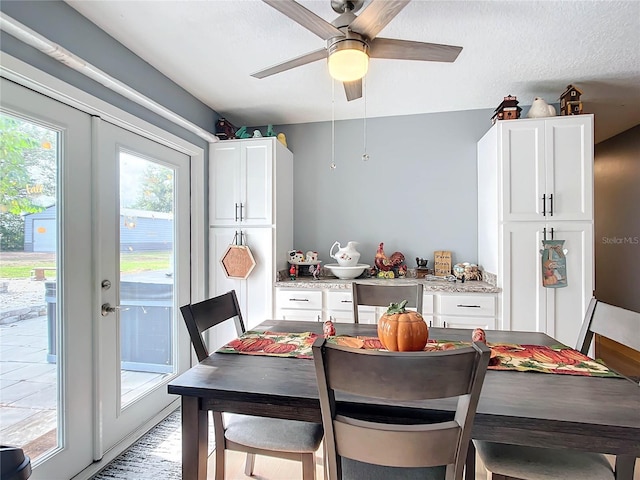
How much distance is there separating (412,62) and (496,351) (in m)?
1.88

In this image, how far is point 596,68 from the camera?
237cm

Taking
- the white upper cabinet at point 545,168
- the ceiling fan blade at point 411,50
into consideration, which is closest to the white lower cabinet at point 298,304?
the white upper cabinet at point 545,168

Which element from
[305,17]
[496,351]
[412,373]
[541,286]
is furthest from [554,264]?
[305,17]

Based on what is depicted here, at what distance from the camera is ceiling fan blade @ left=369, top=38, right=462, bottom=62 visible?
155 centimetres

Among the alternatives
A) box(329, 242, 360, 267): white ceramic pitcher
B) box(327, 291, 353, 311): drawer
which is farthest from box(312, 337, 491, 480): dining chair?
box(329, 242, 360, 267): white ceramic pitcher

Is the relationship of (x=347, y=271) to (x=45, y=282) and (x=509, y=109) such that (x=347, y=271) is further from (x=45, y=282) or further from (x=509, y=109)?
(x=45, y=282)

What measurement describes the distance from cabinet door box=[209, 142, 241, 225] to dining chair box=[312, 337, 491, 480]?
2.39 m

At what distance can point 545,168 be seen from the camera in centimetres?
255

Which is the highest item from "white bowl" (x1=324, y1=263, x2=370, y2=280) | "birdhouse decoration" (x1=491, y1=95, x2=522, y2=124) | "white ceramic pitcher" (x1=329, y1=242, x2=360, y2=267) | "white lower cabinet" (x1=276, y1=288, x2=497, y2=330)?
"birdhouse decoration" (x1=491, y1=95, x2=522, y2=124)

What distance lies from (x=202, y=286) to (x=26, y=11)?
6.73ft

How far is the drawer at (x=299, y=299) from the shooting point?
2908mm

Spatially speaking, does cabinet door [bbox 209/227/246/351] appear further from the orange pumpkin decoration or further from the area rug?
the orange pumpkin decoration

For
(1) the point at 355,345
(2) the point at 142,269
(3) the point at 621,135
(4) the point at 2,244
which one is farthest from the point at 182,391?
(3) the point at 621,135

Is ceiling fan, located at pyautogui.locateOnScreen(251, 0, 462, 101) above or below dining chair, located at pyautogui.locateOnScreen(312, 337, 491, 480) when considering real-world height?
above
